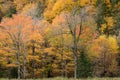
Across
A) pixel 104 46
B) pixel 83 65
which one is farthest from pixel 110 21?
pixel 83 65

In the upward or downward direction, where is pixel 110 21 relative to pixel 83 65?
upward

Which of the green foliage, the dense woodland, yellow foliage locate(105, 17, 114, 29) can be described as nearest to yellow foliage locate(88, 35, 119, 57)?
the dense woodland

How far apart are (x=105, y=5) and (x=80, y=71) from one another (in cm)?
4178

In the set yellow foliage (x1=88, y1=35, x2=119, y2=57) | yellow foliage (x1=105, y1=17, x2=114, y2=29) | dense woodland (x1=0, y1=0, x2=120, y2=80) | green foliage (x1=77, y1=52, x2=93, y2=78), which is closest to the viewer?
dense woodland (x1=0, y1=0, x2=120, y2=80)

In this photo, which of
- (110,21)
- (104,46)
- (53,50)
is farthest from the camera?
(110,21)

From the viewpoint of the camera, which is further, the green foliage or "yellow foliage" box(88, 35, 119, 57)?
"yellow foliage" box(88, 35, 119, 57)

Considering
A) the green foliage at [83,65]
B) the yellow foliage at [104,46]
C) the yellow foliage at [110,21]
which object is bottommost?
the green foliage at [83,65]

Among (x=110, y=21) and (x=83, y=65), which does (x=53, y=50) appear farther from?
(x=110, y=21)

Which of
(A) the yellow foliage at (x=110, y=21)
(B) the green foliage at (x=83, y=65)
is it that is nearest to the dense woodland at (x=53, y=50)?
(B) the green foliage at (x=83, y=65)

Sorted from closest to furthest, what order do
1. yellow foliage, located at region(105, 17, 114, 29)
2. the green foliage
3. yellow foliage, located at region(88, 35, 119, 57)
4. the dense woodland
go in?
the dense woodland, the green foliage, yellow foliage, located at region(88, 35, 119, 57), yellow foliage, located at region(105, 17, 114, 29)

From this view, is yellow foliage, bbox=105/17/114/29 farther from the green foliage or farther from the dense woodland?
the green foliage

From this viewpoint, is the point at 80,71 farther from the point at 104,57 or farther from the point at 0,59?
the point at 0,59

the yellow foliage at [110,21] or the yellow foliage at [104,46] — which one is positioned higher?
the yellow foliage at [110,21]

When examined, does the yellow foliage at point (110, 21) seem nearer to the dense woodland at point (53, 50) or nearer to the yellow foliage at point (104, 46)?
the dense woodland at point (53, 50)
